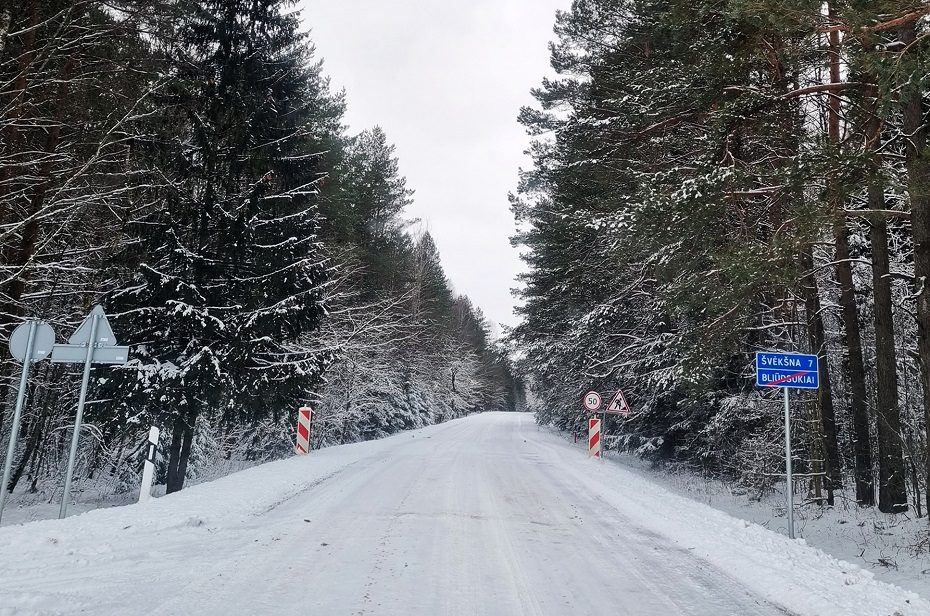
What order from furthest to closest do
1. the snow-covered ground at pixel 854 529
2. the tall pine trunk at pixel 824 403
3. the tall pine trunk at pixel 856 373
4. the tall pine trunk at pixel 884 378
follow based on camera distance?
the tall pine trunk at pixel 824 403 → the tall pine trunk at pixel 856 373 → the tall pine trunk at pixel 884 378 → the snow-covered ground at pixel 854 529

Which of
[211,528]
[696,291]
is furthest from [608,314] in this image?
[211,528]

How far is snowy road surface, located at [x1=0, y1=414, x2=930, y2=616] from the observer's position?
3.80 metres

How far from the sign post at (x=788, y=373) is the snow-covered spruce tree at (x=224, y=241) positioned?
9.11 metres

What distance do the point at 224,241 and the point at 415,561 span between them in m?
9.20

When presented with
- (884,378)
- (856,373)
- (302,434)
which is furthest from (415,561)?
(302,434)

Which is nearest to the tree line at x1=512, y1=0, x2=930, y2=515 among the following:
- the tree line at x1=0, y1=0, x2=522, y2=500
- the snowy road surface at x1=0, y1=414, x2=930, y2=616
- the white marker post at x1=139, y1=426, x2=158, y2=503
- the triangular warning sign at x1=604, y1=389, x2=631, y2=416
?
the triangular warning sign at x1=604, y1=389, x2=631, y2=416

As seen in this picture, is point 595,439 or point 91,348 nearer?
point 91,348

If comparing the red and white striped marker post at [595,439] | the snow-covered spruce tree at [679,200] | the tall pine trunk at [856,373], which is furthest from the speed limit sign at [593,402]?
the tall pine trunk at [856,373]

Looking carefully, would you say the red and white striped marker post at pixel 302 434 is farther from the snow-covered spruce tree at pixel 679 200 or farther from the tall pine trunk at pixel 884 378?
the tall pine trunk at pixel 884 378

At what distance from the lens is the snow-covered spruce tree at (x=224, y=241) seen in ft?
34.8

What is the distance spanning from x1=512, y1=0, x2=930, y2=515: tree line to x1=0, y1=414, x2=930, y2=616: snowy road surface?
148 inches

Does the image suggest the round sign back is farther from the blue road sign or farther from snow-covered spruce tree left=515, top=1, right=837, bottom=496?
the blue road sign

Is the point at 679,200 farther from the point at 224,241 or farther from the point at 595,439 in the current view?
the point at 595,439

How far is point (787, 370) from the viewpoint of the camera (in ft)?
22.8
